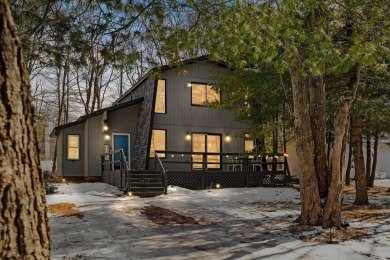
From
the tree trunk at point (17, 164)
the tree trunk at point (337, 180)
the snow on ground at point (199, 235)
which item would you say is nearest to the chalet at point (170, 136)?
the snow on ground at point (199, 235)

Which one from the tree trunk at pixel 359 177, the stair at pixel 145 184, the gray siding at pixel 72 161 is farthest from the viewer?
the gray siding at pixel 72 161

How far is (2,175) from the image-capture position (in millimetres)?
1811

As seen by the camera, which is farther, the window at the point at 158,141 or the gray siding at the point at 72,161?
the gray siding at the point at 72,161

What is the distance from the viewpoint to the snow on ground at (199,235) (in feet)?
21.0

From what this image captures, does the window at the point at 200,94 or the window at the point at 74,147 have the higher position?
the window at the point at 200,94

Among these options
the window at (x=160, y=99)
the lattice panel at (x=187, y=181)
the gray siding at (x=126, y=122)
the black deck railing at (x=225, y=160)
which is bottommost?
the lattice panel at (x=187, y=181)

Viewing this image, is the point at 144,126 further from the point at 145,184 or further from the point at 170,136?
the point at 145,184

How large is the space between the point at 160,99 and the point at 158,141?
218 cm

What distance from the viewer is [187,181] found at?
1811 cm

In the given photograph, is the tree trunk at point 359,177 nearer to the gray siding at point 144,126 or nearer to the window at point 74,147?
the gray siding at point 144,126

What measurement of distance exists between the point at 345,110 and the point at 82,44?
18.4ft

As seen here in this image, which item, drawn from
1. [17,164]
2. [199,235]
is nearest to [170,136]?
[199,235]

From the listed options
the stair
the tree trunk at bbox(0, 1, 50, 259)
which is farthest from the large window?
the tree trunk at bbox(0, 1, 50, 259)

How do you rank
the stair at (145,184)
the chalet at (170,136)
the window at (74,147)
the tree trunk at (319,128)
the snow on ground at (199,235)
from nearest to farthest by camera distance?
the snow on ground at (199,235) < the tree trunk at (319,128) < the stair at (145,184) < the chalet at (170,136) < the window at (74,147)
